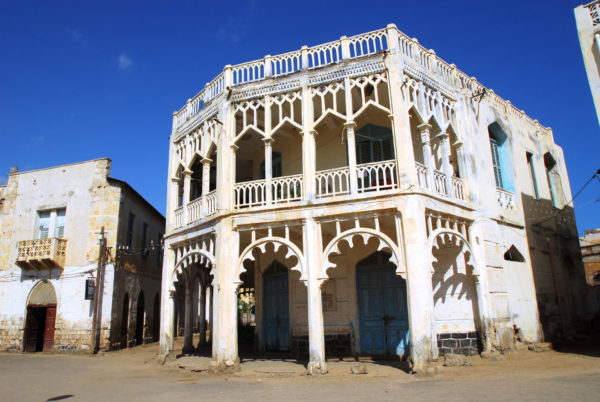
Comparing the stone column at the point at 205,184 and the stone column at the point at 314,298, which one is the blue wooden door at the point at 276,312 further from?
the stone column at the point at 314,298

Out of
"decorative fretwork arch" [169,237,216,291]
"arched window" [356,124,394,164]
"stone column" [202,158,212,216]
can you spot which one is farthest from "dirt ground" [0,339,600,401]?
"arched window" [356,124,394,164]

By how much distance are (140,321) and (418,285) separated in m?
16.9

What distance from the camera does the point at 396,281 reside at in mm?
13398

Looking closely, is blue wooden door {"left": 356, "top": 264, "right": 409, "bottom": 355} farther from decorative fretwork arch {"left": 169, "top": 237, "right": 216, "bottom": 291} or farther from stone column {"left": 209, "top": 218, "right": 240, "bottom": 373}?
decorative fretwork arch {"left": 169, "top": 237, "right": 216, "bottom": 291}

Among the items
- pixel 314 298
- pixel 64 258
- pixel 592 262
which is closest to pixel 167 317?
pixel 314 298

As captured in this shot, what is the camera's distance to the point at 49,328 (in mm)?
19141

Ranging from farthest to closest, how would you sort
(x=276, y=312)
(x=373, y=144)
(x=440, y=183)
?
(x=276, y=312) < (x=373, y=144) < (x=440, y=183)

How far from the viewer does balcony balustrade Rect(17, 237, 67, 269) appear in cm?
1906

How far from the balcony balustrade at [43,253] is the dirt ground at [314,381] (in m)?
6.03

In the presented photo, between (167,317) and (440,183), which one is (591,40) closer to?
(440,183)

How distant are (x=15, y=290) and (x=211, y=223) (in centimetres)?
1310

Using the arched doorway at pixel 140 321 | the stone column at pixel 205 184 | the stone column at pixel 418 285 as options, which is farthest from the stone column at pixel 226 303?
the arched doorway at pixel 140 321

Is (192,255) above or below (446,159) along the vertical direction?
below

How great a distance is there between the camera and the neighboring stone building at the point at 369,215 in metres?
11.4
